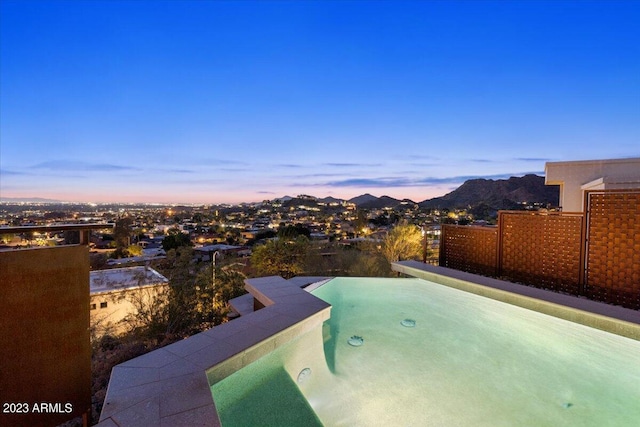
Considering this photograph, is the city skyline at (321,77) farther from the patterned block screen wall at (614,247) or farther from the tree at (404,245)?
the patterned block screen wall at (614,247)

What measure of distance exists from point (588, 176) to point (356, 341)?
8.40 m

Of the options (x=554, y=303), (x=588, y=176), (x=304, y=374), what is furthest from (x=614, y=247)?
(x=304, y=374)

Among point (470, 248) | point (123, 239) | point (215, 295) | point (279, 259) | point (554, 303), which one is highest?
point (470, 248)

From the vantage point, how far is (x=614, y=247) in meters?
5.00

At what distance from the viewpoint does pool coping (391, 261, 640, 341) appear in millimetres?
4012

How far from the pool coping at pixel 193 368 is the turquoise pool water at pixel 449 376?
8.1 inches

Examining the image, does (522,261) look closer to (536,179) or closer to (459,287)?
(459,287)

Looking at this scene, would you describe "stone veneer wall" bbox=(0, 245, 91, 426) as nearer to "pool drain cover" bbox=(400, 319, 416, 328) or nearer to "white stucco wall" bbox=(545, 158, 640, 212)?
"pool drain cover" bbox=(400, 319, 416, 328)

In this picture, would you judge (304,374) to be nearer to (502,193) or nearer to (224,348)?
(224,348)

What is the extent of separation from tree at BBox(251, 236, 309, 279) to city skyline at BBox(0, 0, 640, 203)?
597cm

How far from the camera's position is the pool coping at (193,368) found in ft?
6.81

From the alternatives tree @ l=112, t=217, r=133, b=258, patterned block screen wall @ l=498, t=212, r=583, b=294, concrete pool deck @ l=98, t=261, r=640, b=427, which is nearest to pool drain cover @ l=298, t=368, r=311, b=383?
concrete pool deck @ l=98, t=261, r=640, b=427

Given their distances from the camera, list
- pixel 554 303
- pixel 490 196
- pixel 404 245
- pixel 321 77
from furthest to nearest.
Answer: pixel 490 196, pixel 404 245, pixel 321 77, pixel 554 303

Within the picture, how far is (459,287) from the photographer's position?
595 centimetres
